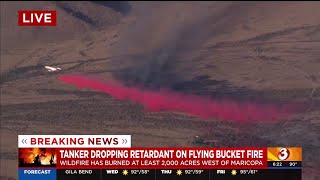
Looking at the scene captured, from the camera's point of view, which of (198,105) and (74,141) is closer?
(74,141)

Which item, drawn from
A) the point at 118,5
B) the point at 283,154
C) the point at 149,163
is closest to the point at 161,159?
the point at 149,163

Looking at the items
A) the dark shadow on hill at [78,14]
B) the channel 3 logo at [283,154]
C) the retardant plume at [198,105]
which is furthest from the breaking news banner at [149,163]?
the dark shadow on hill at [78,14]

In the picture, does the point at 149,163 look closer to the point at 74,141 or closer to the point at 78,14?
the point at 74,141

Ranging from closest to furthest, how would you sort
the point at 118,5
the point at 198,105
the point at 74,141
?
the point at 74,141 → the point at 198,105 → the point at 118,5

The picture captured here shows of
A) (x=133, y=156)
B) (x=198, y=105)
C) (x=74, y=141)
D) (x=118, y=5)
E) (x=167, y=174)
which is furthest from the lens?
(x=118, y=5)

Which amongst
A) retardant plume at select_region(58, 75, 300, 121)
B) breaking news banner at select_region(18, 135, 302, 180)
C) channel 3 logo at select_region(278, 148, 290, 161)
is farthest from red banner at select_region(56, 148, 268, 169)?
retardant plume at select_region(58, 75, 300, 121)

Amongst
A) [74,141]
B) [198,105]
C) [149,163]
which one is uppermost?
[198,105]

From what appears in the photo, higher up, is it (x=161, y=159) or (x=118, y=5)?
(x=118, y=5)

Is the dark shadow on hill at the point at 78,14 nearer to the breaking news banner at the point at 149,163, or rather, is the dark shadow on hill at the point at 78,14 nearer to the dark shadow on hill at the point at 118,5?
the dark shadow on hill at the point at 118,5
